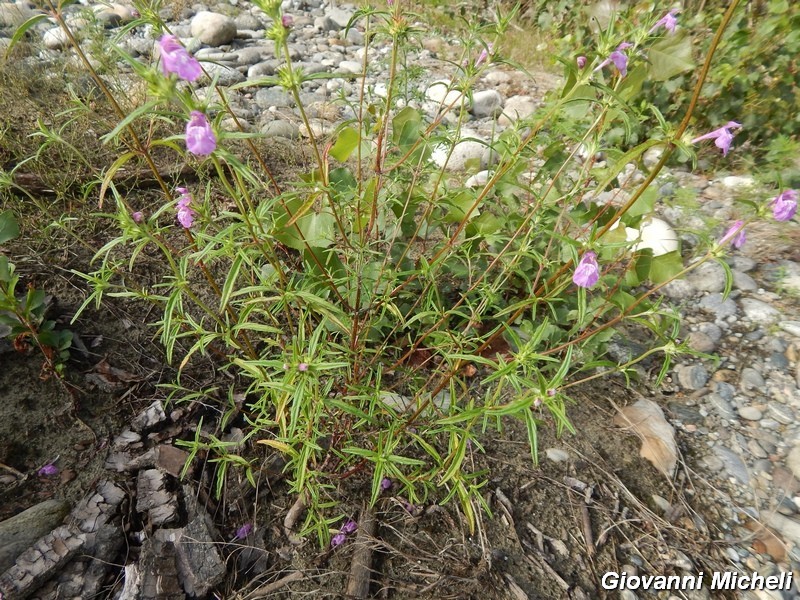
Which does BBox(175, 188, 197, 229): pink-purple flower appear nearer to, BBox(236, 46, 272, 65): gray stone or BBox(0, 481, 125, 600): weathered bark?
BBox(0, 481, 125, 600): weathered bark

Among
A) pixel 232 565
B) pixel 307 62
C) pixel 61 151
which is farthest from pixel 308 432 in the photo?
pixel 307 62

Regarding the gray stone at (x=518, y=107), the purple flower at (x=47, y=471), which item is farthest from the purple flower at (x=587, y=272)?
the gray stone at (x=518, y=107)

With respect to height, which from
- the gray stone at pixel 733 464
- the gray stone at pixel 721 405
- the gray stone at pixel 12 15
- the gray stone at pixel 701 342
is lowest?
the gray stone at pixel 733 464

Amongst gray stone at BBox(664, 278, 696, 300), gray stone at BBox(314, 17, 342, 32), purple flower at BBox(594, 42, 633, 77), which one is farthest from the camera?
gray stone at BBox(314, 17, 342, 32)

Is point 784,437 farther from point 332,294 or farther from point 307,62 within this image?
point 307,62

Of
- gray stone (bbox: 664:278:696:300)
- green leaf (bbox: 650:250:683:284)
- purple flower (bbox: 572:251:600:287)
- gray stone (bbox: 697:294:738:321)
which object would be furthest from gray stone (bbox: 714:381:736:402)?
purple flower (bbox: 572:251:600:287)

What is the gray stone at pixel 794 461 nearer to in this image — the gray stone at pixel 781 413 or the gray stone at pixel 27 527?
the gray stone at pixel 781 413
